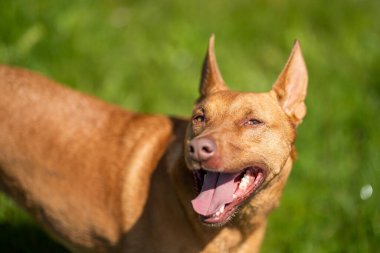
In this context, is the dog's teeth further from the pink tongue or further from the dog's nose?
the dog's nose

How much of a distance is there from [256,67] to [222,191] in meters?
4.76

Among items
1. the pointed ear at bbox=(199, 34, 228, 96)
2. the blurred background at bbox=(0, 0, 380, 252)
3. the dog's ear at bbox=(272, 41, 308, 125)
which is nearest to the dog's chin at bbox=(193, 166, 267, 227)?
the dog's ear at bbox=(272, 41, 308, 125)

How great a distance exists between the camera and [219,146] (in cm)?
357

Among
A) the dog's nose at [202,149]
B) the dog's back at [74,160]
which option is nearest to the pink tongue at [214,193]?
the dog's nose at [202,149]

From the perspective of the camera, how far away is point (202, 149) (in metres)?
3.50

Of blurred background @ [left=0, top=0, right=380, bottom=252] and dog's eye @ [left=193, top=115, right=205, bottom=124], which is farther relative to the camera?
blurred background @ [left=0, top=0, right=380, bottom=252]

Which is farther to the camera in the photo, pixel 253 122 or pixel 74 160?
pixel 74 160

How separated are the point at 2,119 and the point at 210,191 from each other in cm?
171

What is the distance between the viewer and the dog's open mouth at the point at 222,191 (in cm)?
368

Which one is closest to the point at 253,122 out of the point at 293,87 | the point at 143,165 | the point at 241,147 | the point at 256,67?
the point at 241,147

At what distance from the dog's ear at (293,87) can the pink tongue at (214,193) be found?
0.76 meters

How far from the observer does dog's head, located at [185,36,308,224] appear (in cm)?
361

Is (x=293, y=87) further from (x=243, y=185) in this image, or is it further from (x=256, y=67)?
(x=256, y=67)

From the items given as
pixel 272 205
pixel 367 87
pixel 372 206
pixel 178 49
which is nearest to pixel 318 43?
pixel 367 87
